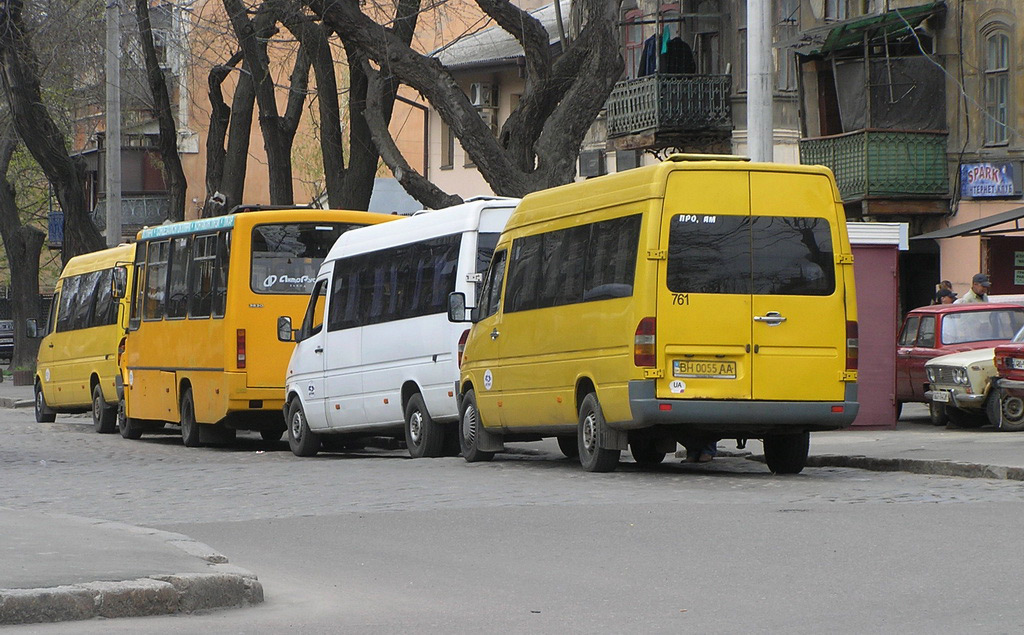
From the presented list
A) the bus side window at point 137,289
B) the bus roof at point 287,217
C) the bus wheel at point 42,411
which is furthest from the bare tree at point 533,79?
the bus wheel at point 42,411

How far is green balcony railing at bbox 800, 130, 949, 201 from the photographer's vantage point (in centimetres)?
3416

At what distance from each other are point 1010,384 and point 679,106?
16887mm

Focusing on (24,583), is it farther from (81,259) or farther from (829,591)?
(81,259)

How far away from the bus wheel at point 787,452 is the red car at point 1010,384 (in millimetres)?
6083

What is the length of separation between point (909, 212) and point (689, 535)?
25.0 metres

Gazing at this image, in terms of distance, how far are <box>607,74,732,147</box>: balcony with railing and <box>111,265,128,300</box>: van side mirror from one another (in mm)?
13780

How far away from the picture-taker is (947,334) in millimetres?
24125

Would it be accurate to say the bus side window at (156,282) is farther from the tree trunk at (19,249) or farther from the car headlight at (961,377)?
the tree trunk at (19,249)

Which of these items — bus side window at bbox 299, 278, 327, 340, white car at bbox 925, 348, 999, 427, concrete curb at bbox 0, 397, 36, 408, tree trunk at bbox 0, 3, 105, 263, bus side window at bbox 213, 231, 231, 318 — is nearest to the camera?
bus side window at bbox 299, 278, 327, 340

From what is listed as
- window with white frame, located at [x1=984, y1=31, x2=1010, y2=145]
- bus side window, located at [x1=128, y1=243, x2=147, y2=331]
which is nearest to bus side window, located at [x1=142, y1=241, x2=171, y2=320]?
bus side window, located at [x1=128, y1=243, x2=147, y2=331]

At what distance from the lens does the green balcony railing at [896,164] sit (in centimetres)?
3416

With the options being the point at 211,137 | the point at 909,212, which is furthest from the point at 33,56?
the point at 909,212

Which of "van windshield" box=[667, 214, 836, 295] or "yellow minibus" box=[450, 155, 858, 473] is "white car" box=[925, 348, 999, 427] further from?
"van windshield" box=[667, 214, 836, 295]

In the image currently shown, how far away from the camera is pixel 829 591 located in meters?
8.41
